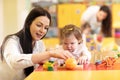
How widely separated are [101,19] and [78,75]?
3.17 m

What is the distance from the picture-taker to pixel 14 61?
159cm

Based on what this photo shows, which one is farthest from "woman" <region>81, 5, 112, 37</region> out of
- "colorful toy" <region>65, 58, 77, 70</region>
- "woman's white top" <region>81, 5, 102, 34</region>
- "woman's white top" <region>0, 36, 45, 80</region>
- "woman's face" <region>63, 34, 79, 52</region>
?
"colorful toy" <region>65, 58, 77, 70</region>

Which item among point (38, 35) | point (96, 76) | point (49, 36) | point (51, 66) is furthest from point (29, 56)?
point (49, 36)

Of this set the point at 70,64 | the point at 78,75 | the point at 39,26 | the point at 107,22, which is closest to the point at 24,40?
the point at 39,26

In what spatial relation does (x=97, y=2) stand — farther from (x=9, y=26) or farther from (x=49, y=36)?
(x=9, y=26)

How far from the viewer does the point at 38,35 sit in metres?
1.88

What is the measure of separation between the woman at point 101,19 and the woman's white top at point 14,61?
256 centimetres

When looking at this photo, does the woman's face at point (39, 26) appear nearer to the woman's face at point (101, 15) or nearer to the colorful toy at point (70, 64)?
the colorful toy at point (70, 64)

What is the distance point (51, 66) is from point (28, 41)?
0.43 metres

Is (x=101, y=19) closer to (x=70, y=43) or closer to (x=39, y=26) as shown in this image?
(x=70, y=43)

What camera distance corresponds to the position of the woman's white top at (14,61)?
159 cm

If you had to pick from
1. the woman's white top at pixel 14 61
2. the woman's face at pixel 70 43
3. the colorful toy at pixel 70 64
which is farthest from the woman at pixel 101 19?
the colorful toy at pixel 70 64

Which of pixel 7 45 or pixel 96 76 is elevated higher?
pixel 7 45

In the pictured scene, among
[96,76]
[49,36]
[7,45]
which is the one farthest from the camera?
[49,36]
